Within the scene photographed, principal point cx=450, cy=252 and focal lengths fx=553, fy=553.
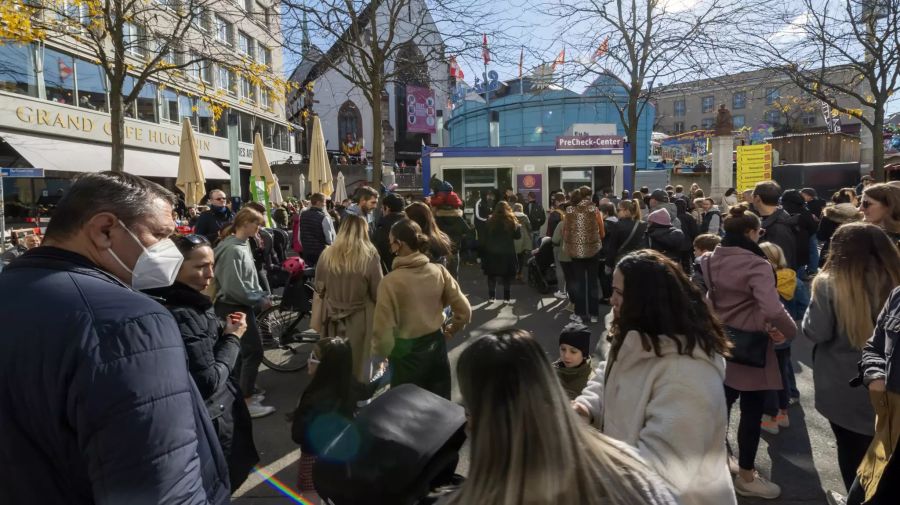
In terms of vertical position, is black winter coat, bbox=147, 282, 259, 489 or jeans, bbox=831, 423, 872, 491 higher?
black winter coat, bbox=147, 282, 259, 489

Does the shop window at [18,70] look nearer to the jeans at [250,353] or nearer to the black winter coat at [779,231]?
the jeans at [250,353]

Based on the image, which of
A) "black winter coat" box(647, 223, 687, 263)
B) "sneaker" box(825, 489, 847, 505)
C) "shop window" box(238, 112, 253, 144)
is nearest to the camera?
"sneaker" box(825, 489, 847, 505)

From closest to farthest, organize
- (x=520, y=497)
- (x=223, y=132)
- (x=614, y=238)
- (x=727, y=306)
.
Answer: (x=520, y=497), (x=727, y=306), (x=614, y=238), (x=223, y=132)

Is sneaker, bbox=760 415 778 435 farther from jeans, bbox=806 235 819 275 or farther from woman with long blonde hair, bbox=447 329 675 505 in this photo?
jeans, bbox=806 235 819 275

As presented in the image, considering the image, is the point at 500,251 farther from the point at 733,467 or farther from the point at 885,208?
the point at 733,467

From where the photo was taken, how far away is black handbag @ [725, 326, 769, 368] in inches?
129

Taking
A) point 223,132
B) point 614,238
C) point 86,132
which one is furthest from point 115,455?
point 223,132

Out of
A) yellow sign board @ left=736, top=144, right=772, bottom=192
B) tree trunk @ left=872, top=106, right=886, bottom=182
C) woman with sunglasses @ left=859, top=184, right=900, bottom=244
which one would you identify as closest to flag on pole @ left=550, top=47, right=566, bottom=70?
yellow sign board @ left=736, top=144, right=772, bottom=192

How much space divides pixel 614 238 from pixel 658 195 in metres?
1.11

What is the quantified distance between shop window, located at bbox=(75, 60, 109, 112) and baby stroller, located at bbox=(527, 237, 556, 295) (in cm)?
2135

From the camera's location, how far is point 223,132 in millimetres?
34094

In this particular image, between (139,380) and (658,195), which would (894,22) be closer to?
(658,195)

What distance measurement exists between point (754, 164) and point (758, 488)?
1135cm

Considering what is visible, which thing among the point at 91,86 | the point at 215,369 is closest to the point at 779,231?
the point at 215,369
